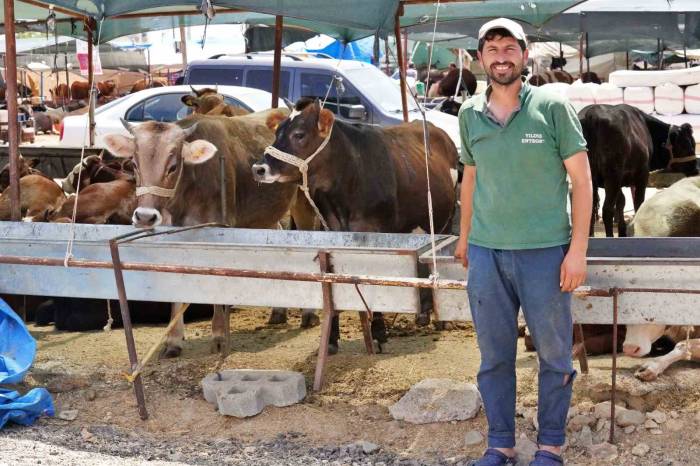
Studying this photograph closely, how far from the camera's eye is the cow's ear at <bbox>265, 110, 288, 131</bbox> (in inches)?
382

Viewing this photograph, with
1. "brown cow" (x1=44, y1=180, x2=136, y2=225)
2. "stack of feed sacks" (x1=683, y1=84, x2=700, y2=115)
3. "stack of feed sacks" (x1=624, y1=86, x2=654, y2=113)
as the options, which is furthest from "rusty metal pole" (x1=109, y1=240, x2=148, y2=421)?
"stack of feed sacks" (x1=683, y1=84, x2=700, y2=115)

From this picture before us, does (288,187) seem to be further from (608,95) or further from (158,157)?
(608,95)

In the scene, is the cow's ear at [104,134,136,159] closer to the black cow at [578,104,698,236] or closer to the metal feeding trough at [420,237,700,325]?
the metal feeding trough at [420,237,700,325]

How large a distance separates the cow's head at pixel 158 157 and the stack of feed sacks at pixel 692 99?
44.4ft

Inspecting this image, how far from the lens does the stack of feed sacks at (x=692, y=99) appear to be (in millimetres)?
19250

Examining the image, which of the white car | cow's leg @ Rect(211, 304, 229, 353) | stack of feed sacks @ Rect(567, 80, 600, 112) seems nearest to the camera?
cow's leg @ Rect(211, 304, 229, 353)

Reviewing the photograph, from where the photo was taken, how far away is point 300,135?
775 cm

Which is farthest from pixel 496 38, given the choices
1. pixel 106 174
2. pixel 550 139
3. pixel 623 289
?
→ pixel 106 174

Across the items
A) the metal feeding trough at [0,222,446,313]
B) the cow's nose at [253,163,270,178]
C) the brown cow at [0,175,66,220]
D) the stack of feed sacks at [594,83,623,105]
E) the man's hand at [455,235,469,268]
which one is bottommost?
the brown cow at [0,175,66,220]

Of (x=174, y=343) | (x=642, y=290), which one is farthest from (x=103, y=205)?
(x=642, y=290)

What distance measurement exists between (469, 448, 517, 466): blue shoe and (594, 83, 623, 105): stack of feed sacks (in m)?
15.7

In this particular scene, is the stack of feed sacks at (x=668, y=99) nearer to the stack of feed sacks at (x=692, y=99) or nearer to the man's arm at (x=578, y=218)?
the stack of feed sacks at (x=692, y=99)

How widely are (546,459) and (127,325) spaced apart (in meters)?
2.53

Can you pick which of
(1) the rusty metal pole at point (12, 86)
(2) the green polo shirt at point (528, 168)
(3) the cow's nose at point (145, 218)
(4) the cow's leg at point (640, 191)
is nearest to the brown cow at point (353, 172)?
(3) the cow's nose at point (145, 218)
